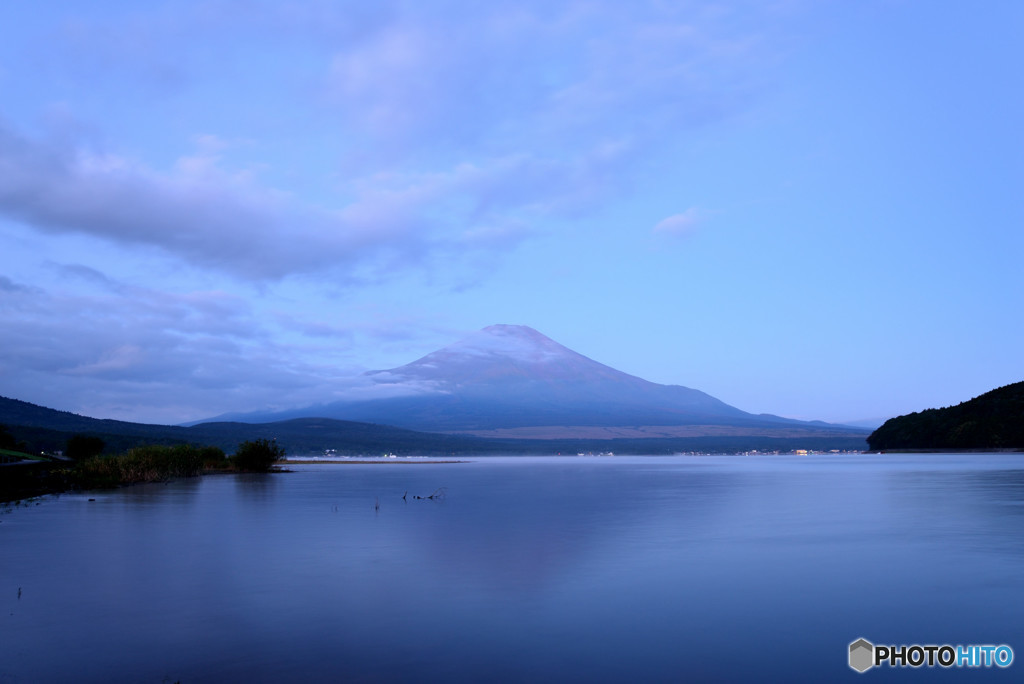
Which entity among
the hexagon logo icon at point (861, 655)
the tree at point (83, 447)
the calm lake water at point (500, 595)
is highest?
the tree at point (83, 447)

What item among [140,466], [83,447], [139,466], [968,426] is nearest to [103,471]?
[139,466]

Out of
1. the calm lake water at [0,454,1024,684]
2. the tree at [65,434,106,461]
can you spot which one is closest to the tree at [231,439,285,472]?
the tree at [65,434,106,461]

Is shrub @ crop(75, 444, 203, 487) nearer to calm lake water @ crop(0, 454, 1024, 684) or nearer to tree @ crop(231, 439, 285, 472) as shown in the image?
tree @ crop(231, 439, 285, 472)

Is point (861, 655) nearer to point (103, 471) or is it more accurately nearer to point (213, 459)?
point (103, 471)

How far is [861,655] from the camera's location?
10867 millimetres

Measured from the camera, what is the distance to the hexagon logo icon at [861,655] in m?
10.5

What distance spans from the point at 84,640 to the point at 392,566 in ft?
24.4

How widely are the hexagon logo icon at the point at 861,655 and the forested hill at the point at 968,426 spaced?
12924 cm

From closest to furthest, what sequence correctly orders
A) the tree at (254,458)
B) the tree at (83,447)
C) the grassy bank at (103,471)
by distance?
the grassy bank at (103,471) < the tree at (83,447) < the tree at (254,458)

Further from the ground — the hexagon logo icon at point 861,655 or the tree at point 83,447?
the tree at point 83,447

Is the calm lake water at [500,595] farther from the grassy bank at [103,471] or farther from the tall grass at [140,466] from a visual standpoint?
the tall grass at [140,466]

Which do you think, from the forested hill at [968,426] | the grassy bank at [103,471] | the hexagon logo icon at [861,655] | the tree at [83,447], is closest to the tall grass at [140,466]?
the grassy bank at [103,471]

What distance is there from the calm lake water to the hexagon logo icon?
154mm

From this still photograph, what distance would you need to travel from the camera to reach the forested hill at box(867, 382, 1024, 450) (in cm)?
12512
